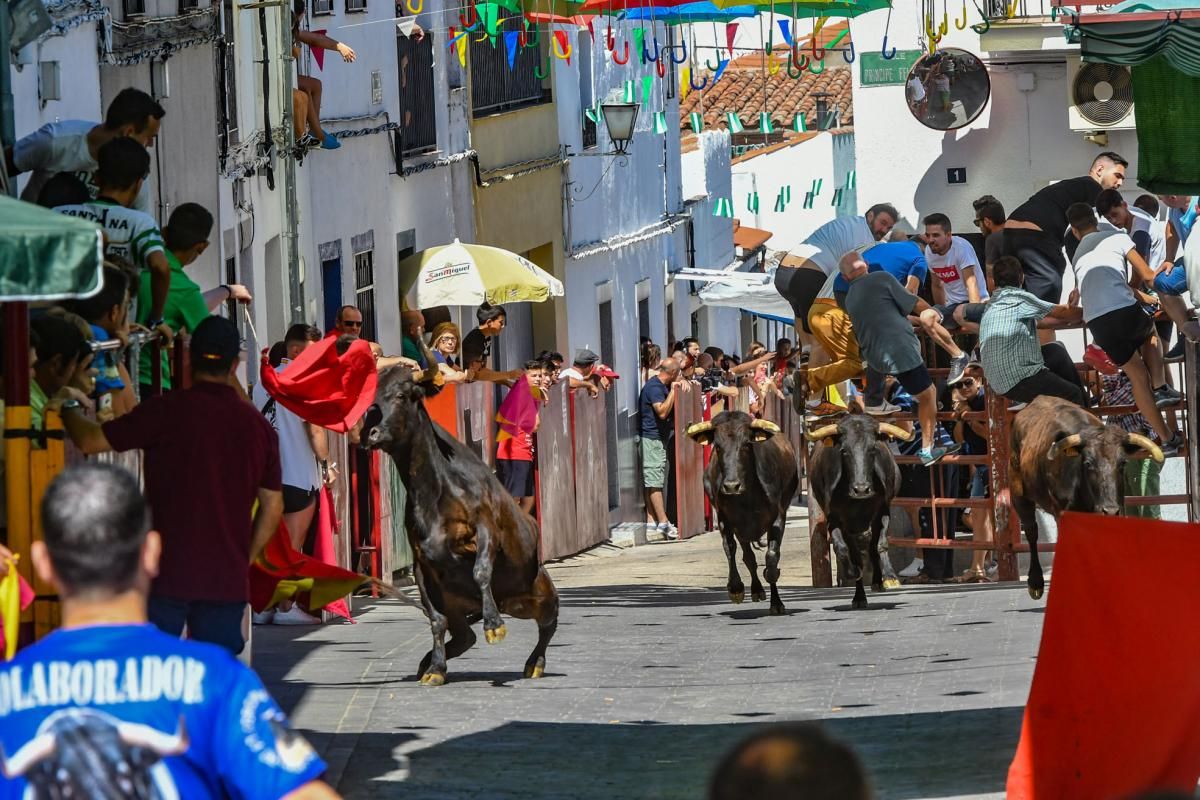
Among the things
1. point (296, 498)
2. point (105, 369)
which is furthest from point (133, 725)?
point (296, 498)

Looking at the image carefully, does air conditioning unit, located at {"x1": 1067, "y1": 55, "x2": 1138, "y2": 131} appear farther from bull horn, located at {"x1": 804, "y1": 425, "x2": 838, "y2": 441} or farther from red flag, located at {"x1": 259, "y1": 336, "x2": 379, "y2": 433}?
red flag, located at {"x1": 259, "y1": 336, "x2": 379, "y2": 433}

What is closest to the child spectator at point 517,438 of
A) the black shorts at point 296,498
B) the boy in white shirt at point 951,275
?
the boy in white shirt at point 951,275

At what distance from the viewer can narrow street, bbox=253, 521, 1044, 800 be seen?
34.3 feet

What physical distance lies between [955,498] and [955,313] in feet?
5.85

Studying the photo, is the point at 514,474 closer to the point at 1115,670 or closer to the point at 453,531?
the point at 453,531

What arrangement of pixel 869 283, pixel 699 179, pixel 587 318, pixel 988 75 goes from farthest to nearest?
pixel 699 179 < pixel 587 318 < pixel 988 75 < pixel 869 283

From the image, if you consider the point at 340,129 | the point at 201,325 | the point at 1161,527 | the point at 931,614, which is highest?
the point at 340,129

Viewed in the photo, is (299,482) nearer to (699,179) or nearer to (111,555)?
(111,555)

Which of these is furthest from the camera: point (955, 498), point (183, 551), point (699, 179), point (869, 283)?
point (699, 179)

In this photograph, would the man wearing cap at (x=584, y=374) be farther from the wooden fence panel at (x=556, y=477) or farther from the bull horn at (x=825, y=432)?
the bull horn at (x=825, y=432)

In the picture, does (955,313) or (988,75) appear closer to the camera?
(955,313)

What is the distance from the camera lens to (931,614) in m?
16.1

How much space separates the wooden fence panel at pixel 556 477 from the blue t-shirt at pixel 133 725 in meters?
19.6

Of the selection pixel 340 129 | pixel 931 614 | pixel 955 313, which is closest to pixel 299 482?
pixel 931 614
